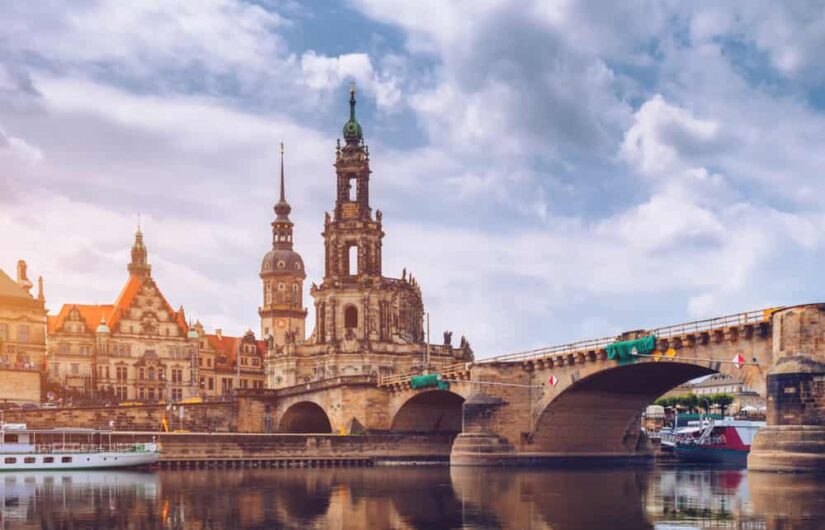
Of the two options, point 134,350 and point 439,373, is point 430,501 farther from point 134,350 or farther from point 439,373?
point 134,350

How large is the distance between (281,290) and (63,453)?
82.9 meters

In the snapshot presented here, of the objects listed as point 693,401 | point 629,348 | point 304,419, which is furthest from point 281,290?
point 629,348

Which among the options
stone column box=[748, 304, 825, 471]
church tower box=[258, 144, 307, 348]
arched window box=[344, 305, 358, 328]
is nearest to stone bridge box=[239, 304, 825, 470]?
stone column box=[748, 304, 825, 471]

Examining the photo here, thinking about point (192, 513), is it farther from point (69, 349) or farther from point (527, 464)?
point (69, 349)

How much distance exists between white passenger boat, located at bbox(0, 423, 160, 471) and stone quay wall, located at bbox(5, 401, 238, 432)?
2316 centimetres

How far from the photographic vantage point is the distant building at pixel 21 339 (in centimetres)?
12738

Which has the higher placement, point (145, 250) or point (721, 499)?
point (145, 250)

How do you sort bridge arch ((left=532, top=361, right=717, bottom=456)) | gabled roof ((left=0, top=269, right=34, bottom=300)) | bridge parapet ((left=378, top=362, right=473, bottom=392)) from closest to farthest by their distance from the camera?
bridge arch ((left=532, top=361, right=717, bottom=456))
bridge parapet ((left=378, top=362, right=473, bottom=392))
gabled roof ((left=0, top=269, right=34, bottom=300))

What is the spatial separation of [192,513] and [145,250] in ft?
387

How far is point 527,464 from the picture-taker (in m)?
74.2

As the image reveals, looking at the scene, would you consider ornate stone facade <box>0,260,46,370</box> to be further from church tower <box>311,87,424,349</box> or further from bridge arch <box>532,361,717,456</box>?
bridge arch <box>532,361,717,456</box>

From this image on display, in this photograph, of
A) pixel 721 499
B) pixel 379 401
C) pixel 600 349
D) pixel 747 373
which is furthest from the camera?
pixel 379 401

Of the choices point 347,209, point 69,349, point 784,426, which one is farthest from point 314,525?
point 69,349

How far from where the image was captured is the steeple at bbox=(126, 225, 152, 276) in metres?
155
